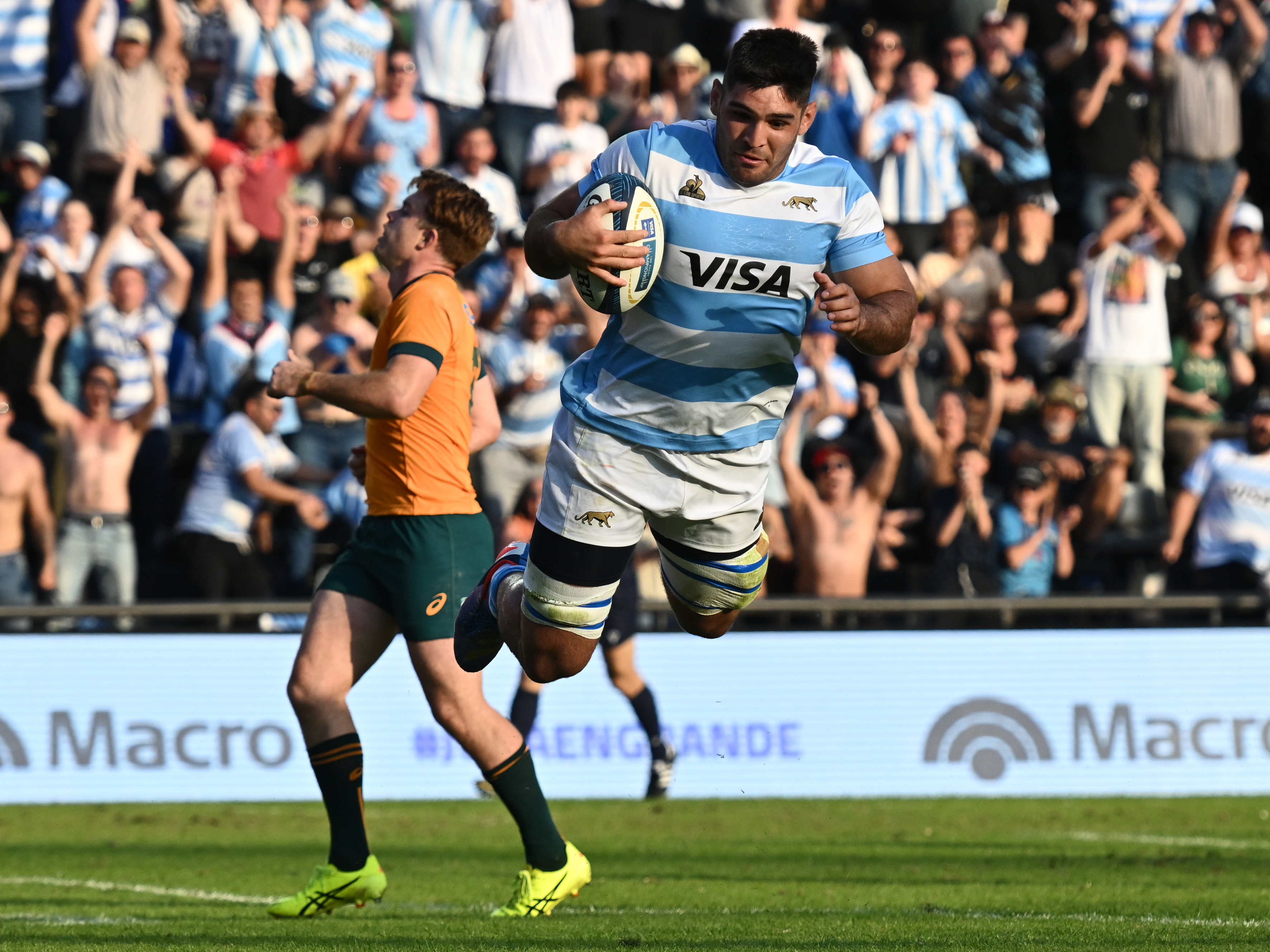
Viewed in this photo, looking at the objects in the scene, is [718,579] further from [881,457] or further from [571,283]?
[571,283]

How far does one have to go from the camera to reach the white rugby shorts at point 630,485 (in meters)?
5.66

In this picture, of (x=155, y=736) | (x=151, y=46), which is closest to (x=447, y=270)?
(x=155, y=736)

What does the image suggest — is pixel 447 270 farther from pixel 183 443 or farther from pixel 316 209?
pixel 316 209

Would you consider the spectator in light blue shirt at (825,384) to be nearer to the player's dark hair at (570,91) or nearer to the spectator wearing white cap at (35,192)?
the player's dark hair at (570,91)

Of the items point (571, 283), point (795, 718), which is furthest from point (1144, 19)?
point (795, 718)

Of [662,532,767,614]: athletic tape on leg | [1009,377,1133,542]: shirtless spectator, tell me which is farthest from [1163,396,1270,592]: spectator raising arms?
[662,532,767,614]: athletic tape on leg

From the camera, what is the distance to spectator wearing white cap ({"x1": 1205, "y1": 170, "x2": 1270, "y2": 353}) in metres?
15.4

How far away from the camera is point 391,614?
646 centimetres

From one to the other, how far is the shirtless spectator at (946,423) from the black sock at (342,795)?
7877 mm

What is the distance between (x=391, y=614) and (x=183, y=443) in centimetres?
753

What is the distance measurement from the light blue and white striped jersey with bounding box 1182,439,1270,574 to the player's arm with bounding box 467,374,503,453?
809 centimetres

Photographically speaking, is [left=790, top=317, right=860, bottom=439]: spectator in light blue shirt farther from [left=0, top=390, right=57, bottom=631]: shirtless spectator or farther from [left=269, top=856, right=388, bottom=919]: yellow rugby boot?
[left=269, top=856, right=388, bottom=919]: yellow rugby boot

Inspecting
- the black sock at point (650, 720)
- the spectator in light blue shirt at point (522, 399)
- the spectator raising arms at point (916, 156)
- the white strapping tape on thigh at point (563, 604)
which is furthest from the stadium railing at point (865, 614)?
the white strapping tape on thigh at point (563, 604)

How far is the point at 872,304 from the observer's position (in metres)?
5.28
